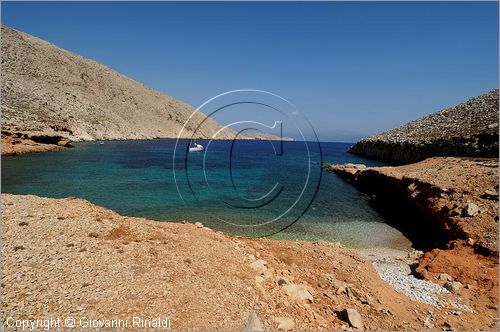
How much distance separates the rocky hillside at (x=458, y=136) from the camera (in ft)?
120

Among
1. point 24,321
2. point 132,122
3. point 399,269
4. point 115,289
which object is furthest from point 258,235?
point 132,122

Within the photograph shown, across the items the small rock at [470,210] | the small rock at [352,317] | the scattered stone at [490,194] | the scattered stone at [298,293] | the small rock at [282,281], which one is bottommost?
the small rock at [352,317]

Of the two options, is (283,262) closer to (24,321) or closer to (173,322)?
(173,322)

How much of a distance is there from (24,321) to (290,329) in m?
6.34

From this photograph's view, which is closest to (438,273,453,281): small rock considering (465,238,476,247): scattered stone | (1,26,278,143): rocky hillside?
(465,238,476,247): scattered stone

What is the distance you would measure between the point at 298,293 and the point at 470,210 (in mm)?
13471

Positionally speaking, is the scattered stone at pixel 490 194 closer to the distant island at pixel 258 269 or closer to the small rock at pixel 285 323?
the distant island at pixel 258 269

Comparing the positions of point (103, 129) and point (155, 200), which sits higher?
point (103, 129)

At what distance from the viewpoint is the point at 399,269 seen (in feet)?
47.0

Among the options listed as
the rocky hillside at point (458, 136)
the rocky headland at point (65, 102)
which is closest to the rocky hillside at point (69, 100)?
the rocky headland at point (65, 102)

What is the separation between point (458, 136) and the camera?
41719 millimetres

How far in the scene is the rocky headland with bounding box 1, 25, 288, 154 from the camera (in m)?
66.4

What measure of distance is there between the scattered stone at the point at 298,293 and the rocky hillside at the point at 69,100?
64698mm

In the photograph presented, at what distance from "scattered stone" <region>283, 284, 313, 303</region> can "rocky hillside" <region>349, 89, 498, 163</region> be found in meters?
34.5
